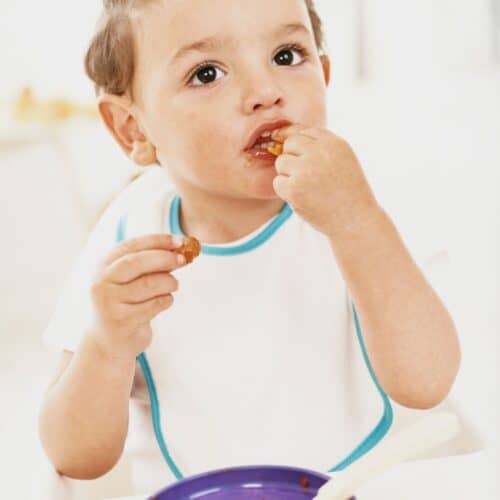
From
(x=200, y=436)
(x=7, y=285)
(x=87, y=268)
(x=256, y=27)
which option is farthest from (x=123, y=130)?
(x=7, y=285)

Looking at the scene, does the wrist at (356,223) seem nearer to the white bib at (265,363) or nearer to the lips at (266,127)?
the lips at (266,127)

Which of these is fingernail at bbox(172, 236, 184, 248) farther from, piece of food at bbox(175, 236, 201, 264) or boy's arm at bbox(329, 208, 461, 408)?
boy's arm at bbox(329, 208, 461, 408)

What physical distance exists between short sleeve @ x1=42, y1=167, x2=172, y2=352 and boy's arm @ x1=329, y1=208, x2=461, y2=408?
0.96 ft

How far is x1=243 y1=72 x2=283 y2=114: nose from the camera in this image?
2.94 ft

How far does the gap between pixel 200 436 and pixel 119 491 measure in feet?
0.41

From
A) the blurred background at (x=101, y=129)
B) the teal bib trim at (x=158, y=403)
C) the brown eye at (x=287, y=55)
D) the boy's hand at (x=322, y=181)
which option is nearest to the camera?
the boy's hand at (x=322, y=181)

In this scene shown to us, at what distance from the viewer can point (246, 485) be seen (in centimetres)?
63

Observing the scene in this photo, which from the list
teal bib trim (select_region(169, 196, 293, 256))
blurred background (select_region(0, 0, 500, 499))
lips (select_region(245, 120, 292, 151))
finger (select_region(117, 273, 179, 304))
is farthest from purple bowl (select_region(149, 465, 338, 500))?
blurred background (select_region(0, 0, 500, 499))

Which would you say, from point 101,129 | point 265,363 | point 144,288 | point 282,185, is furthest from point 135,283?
point 101,129

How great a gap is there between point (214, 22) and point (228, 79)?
0.06m

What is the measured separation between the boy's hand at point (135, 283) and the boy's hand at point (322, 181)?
13 cm

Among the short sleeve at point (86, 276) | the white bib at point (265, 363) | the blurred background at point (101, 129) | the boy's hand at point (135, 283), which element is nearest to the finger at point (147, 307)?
the boy's hand at point (135, 283)

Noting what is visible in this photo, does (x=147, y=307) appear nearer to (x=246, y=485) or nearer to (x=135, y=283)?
(x=135, y=283)

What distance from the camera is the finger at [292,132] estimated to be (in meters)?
0.87
